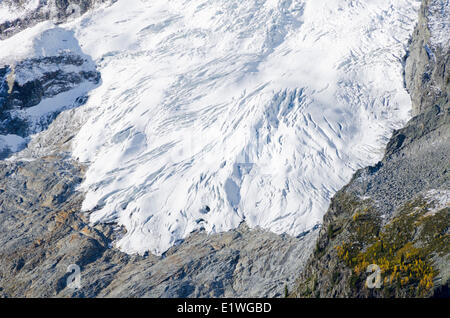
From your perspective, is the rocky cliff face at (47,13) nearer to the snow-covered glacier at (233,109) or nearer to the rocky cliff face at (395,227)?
the snow-covered glacier at (233,109)

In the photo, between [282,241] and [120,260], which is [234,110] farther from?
[120,260]

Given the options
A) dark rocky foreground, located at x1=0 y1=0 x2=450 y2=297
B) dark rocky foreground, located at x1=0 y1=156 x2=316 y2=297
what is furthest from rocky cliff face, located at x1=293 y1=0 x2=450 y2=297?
dark rocky foreground, located at x1=0 y1=156 x2=316 y2=297

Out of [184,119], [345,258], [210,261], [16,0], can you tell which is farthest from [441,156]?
[16,0]

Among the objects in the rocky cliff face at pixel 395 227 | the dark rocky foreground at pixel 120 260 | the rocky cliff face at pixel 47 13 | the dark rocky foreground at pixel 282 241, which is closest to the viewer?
the rocky cliff face at pixel 395 227

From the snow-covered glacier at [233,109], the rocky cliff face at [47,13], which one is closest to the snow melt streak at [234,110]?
the snow-covered glacier at [233,109]

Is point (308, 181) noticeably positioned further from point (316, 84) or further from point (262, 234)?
point (316, 84)

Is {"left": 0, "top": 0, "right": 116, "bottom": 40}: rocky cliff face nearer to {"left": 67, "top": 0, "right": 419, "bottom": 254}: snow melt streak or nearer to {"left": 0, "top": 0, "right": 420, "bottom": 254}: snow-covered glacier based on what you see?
{"left": 0, "top": 0, "right": 420, "bottom": 254}: snow-covered glacier
